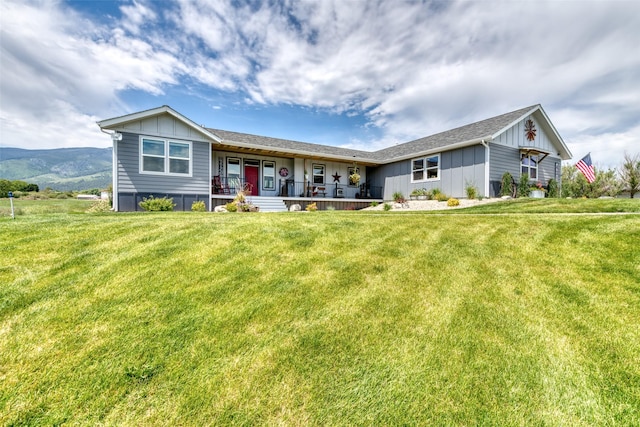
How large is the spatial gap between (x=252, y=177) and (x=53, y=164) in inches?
8197

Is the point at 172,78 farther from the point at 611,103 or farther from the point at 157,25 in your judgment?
the point at 611,103

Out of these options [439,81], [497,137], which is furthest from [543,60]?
[439,81]

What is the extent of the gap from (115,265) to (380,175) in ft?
57.2

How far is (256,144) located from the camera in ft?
46.7

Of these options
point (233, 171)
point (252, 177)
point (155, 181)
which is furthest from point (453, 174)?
point (155, 181)

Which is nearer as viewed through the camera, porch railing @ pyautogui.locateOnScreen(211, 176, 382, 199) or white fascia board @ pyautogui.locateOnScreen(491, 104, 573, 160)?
white fascia board @ pyautogui.locateOnScreen(491, 104, 573, 160)

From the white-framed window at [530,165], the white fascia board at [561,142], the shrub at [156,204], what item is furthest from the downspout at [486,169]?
the shrub at [156,204]

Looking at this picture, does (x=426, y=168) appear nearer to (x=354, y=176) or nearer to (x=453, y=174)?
(x=453, y=174)

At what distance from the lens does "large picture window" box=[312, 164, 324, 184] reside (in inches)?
690

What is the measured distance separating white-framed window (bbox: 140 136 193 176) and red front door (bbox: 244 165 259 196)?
4.20 metres

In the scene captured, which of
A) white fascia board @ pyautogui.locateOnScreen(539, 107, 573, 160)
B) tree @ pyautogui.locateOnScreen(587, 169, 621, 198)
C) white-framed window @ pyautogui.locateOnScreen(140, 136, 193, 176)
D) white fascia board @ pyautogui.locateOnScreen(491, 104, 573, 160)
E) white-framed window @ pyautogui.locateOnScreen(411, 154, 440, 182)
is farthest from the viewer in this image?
tree @ pyautogui.locateOnScreen(587, 169, 621, 198)

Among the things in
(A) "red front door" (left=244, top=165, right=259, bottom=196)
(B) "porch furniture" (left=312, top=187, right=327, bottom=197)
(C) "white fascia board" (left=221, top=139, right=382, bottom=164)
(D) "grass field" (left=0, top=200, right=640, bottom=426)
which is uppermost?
(C) "white fascia board" (left=221, top=139, right=382, bottom=164)

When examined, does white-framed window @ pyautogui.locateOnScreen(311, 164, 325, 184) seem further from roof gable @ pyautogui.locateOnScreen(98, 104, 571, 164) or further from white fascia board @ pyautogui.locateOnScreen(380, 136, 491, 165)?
white fascia board @ pyautogui.locateOnScreen(380, 136, 491, 165)

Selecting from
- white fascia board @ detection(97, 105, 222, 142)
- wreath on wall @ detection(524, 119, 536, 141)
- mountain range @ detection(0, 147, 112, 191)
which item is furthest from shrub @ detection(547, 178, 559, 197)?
mountain range @ detection(0, 147, 112, 191)
